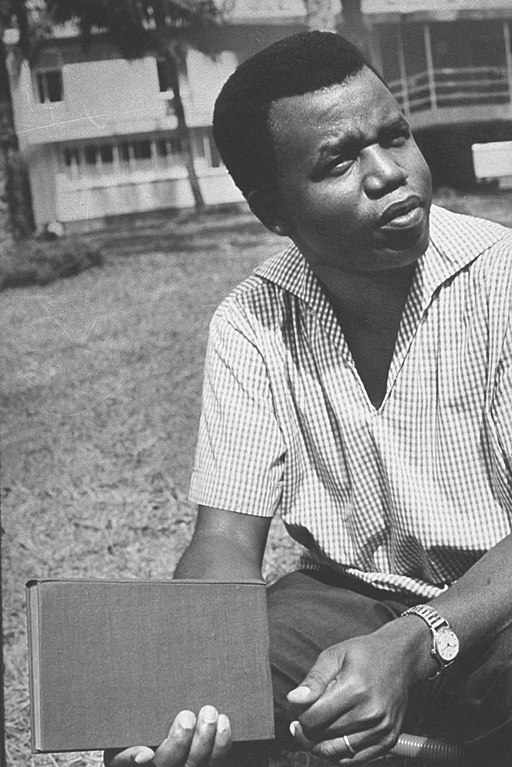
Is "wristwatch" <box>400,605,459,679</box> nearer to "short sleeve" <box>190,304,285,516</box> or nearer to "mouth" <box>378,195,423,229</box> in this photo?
"short sleeve" <box>190,304,285,516</box>

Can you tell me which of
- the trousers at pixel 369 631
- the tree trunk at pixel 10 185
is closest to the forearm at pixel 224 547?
the trousers at pixel 369 631

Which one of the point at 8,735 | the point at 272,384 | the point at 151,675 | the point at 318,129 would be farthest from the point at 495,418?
the point at 8,735

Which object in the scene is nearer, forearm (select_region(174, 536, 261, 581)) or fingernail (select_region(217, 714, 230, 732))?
fingernail (select_region(217, 714, 230, 732))

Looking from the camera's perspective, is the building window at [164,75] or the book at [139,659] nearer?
the book at [139,659]

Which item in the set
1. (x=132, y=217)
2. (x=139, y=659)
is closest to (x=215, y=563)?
(x=139, y=659)

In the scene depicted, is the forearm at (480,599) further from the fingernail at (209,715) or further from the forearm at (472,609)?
the fingernail at (209,715)

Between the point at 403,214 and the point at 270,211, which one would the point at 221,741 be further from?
the point at 270,211

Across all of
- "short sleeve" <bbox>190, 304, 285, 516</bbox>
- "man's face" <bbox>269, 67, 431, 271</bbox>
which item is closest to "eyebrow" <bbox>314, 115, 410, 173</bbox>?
"man's face" <bbox>269, 67, 431, 271</bbox>
